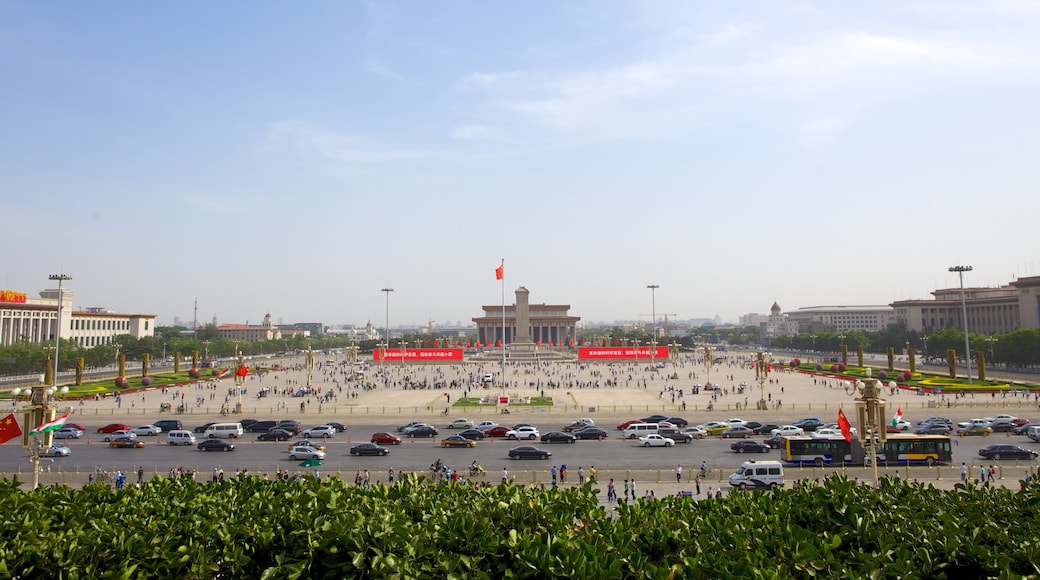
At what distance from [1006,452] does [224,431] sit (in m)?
37.5

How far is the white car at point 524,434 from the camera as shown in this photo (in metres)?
33.3

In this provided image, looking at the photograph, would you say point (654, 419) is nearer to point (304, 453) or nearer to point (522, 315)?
point (304, 453)

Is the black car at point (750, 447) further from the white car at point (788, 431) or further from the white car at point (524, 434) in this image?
the white car at point (524, 434)

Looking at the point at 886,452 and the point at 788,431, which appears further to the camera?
the point at 788,431

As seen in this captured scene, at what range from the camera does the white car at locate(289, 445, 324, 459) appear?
28.1m

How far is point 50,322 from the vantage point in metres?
100

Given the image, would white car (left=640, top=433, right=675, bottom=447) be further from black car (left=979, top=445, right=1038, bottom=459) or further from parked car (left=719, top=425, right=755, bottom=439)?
black car (left=979, top=445, right=1038, bottom=459)

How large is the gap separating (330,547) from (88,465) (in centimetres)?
2592

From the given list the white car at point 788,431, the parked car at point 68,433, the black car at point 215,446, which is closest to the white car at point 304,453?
the black car at point 215,446

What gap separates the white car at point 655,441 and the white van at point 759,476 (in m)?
7.98

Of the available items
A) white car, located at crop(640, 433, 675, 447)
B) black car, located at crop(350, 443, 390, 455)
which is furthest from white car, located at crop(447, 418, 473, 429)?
white car, located at crop(640, 433, 675, 447)

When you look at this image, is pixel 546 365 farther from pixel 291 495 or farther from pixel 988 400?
pixel 291 495

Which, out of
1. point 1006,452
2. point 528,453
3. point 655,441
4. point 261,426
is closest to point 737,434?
point 655,441

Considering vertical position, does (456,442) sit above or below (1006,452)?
below
